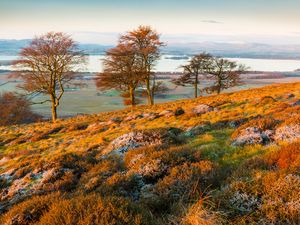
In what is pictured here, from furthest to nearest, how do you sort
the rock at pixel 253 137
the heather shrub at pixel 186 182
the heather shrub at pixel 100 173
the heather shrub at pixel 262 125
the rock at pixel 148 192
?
the heather shrub at pixel 262 125, the rock at pixel 253 137, the heather shrub at pixel 100 173, the rock at pixel 148 192, the heather shrub at pixel 186 182

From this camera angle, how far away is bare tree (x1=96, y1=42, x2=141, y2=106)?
3997 centimetres

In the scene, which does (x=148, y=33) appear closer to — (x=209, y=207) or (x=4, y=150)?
(x=4, y=150)

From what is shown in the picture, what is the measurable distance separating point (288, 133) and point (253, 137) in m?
1.18

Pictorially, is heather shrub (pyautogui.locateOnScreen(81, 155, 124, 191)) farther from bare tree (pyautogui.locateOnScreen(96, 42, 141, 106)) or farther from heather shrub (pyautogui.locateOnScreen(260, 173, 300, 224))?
bare tree (pyautogui.locateOnScreen(96, 42, 141, 106))

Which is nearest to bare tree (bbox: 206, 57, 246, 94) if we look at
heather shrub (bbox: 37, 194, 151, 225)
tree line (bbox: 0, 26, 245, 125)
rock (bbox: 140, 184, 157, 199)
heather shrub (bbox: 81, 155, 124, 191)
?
tree line (bbox: 0, 26, 245, 125)

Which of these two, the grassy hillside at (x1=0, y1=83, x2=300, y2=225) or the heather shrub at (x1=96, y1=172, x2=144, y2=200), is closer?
the grassy hillside at (x1=0, y1=83, x2=300, y2=225)

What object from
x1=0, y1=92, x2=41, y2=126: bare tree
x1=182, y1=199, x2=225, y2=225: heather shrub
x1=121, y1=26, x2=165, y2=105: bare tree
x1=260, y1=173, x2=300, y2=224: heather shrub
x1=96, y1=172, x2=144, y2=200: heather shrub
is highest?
x1=121, y1=26, x2=165, y2=105: bare tree

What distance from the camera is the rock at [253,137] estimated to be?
975 centimetres

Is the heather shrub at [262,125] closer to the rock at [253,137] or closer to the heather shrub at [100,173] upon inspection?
the rock at [253,137]

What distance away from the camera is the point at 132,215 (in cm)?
507

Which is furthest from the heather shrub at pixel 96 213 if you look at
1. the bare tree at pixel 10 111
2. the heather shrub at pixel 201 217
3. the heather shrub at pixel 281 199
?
the bare tree at pixel 10 111

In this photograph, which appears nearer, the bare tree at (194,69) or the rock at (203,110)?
the rock at (203,110)

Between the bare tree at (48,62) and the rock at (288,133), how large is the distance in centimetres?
3113

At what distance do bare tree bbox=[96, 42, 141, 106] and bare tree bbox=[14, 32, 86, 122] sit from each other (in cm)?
445
